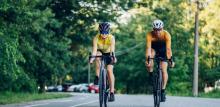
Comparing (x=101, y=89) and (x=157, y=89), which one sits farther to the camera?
(x=157, y=89)

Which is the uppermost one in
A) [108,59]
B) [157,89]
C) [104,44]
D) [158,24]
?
[158,24]

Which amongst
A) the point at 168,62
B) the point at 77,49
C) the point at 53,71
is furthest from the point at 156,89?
the point at 77,49

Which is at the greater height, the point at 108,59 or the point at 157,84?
the point at 108,59

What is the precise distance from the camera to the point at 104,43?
12938 mm

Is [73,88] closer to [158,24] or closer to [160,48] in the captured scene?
[160,48]

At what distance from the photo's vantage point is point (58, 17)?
36.1 m

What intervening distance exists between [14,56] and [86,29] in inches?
686

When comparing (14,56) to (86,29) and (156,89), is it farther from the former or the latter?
(86,29)

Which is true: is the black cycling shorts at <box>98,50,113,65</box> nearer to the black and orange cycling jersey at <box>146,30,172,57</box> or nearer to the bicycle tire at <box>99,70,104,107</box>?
the bicycle tire at <box>99,70,104,107</box>

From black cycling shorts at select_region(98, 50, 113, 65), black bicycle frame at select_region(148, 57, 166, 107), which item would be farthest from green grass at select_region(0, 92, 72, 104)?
black bicycle frame at select_region(148, 57, 166, 107)

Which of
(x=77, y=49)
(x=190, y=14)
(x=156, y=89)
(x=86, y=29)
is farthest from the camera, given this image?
(x=190, y=14)

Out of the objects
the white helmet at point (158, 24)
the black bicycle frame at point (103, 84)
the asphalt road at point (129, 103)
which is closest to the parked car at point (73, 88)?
the asphalt road at point (129, 103)

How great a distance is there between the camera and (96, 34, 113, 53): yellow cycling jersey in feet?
42.3

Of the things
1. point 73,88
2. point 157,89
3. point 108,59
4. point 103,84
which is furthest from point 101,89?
point 73,88
